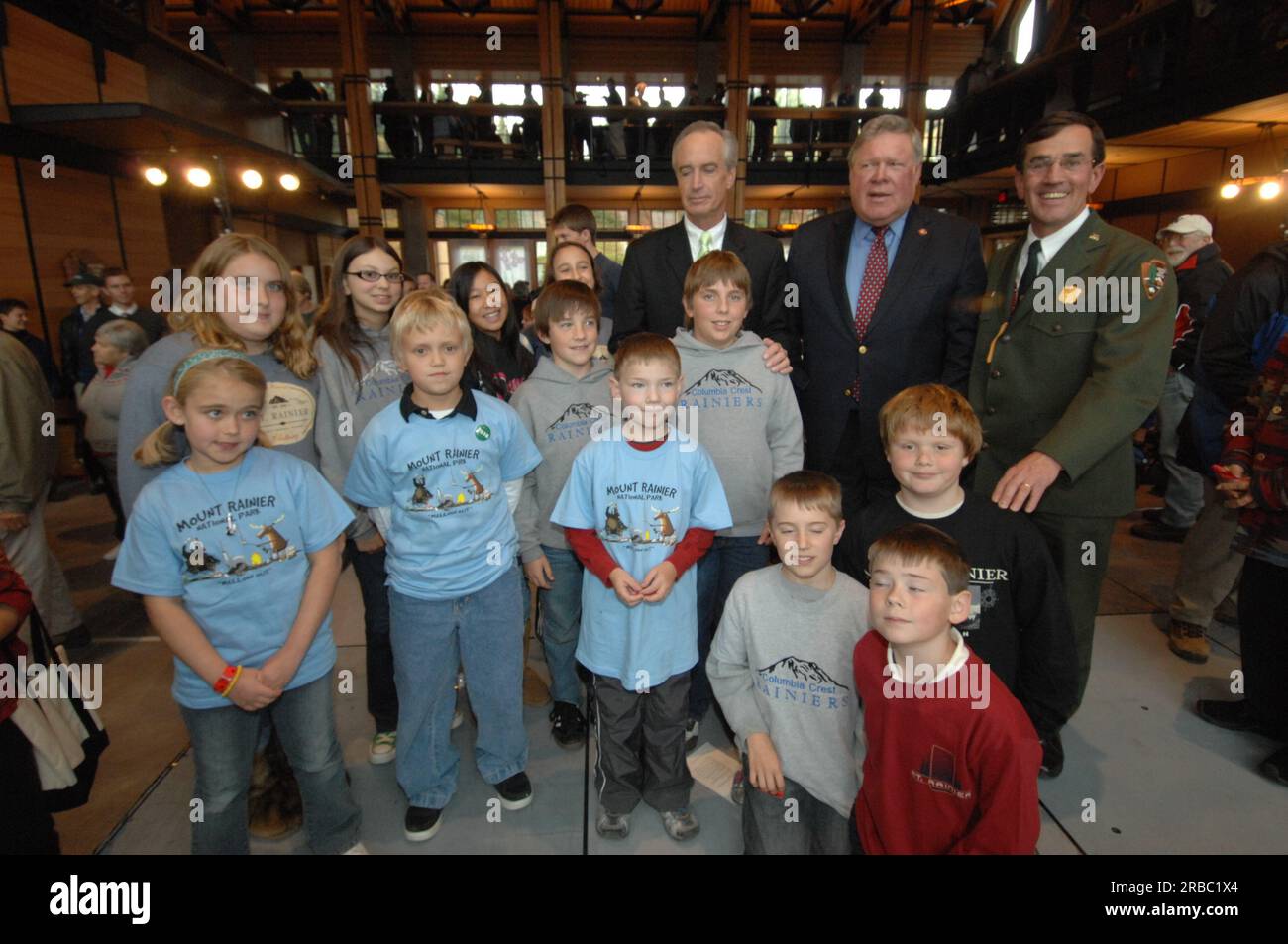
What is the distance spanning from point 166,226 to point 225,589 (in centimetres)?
1104

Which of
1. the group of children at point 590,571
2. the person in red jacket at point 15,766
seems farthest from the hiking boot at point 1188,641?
the person in red jacket at point 15,766

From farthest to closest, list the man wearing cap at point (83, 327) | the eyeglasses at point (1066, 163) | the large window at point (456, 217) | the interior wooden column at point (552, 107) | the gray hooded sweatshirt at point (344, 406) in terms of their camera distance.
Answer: the large window at point (456, 217), the interior wooden column at point (552, 107), the man wearing cap at point (83, 327), the gray hooded sweatshirt at point (344, 406), the eyeglasses at point (1066, 163)

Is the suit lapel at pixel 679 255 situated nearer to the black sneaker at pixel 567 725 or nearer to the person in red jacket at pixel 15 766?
the black sneaker at pixel 567 725

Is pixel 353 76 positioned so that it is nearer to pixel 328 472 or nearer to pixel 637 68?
pixel 637 68

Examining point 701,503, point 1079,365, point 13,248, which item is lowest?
point 701,503

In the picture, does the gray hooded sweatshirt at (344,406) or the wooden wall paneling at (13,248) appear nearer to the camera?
the gray hooded sweatshirt at (344,406)

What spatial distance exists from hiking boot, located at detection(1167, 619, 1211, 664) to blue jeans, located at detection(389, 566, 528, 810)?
337cm

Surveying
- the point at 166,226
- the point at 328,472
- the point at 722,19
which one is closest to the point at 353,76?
the point at 166,226

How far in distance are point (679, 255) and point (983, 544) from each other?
1750 millimetres

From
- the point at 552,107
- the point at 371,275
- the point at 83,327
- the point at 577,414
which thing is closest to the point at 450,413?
the point at 577,414

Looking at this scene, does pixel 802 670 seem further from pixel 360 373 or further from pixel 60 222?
pixel 60 222

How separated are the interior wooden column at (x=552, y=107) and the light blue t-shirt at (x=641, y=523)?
442 inches

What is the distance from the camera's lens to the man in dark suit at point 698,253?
2695mm

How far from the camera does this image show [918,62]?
12578 mm
